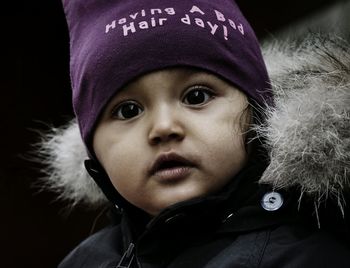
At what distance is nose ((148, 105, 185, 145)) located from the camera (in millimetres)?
1065

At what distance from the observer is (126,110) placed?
1.15 metres

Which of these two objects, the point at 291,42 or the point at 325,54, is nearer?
the point at 325,54

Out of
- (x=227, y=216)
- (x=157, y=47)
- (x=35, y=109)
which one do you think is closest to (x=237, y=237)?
(x=227, y=216)

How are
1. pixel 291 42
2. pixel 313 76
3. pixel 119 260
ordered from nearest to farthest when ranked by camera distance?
pixel 313 76
pixel 119 260
pixel 291 42

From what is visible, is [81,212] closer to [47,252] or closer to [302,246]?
[47,252]

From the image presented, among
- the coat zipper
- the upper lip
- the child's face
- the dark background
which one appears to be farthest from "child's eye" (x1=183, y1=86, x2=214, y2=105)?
the dark background

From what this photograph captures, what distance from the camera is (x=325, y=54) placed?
43.4 inches

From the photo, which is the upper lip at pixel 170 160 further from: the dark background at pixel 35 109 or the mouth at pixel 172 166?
the dark background at pixel 35 109

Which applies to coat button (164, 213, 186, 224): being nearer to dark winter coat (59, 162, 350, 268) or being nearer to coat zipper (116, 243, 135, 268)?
dark winter coat (59, 162, 350, 268)

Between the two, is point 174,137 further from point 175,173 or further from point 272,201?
point 272,201


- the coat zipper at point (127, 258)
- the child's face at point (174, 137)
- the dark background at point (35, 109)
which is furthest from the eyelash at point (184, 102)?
the dark background at point (35, 109)

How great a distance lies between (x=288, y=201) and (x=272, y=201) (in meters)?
0.03

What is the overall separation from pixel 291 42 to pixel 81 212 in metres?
1.14

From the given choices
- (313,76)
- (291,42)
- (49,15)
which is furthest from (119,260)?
(49,15)
